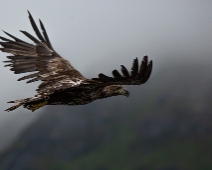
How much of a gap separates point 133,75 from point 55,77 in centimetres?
398

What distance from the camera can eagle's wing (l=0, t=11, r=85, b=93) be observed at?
56.1 ft

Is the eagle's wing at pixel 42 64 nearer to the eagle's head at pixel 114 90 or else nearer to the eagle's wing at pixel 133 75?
the eagle's head at pixel 114 90

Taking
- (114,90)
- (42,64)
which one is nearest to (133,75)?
(114,90)

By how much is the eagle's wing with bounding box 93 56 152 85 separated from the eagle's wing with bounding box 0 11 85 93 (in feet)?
7.61

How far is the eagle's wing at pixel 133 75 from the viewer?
14133mm

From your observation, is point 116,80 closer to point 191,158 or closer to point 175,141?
point 191,158

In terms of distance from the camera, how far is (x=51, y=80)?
57.4ft

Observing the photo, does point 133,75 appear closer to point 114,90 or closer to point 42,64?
point 114,90

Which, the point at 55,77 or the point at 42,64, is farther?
the point at 42,64

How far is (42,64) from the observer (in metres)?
19.2

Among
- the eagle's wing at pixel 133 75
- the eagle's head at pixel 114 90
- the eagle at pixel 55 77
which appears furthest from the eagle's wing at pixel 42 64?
the eagle's wing at pixel 133 75

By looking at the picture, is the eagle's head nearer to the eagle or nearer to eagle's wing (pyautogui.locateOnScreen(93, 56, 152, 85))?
the eagle

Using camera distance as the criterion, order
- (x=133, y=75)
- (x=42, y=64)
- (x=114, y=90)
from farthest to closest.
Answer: (x=42, y=64)
(x=114, y=90)
(x=133, y=75)

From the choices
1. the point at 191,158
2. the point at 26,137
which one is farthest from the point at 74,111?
the point at 191,158
